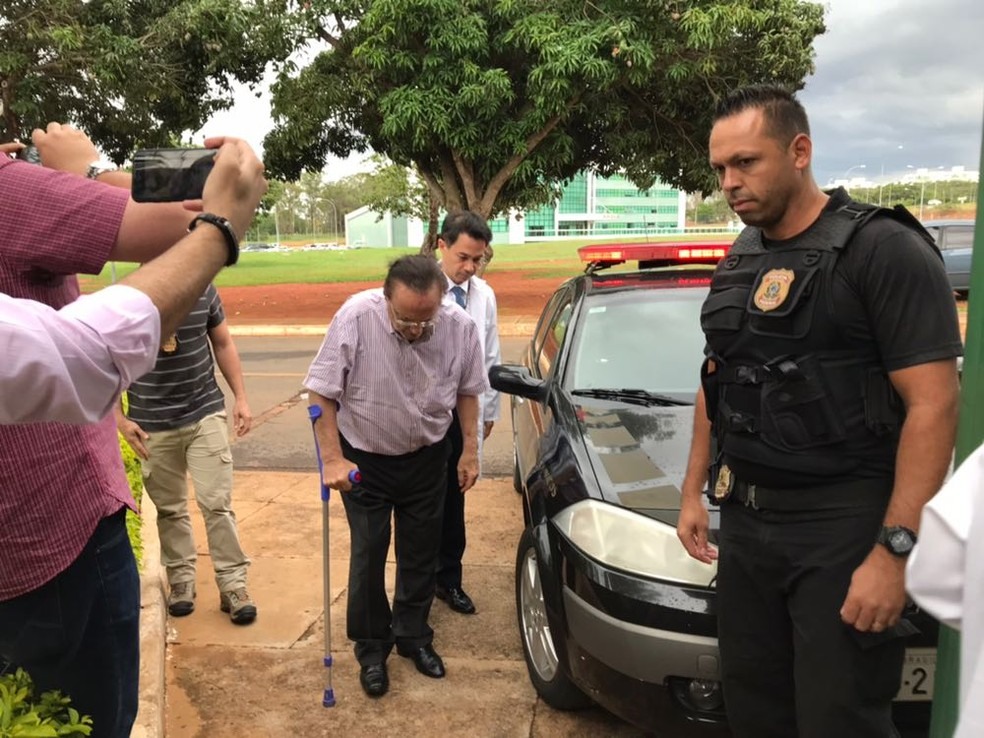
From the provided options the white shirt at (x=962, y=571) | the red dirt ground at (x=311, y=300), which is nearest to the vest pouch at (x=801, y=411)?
the white shirt at (x=962, y=571)

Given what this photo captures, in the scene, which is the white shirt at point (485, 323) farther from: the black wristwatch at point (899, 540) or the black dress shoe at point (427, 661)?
the black wristwatch at point (899, 540)

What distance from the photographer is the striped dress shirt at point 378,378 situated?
10.4 feet

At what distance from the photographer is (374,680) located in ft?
10.7

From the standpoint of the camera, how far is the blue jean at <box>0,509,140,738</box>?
167 centimetres

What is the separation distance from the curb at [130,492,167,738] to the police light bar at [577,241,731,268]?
109 inches

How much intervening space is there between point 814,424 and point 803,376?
116mm

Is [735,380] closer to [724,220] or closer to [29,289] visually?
[29,289]

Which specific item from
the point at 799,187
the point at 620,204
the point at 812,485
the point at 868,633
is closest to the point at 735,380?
the point at 812,485

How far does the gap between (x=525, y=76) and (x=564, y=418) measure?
11.1m

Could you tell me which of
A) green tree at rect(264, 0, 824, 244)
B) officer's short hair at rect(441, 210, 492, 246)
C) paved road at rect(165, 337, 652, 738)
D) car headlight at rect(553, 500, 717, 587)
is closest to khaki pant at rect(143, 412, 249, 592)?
paved road at rect(165, 337, 652, 738)

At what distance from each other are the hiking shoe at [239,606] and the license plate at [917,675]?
2.79 m

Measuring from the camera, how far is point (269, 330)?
16188mm

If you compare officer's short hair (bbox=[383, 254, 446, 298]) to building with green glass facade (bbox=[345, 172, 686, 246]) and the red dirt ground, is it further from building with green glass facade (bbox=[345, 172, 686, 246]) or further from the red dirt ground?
building with green glass facade (bbox=[345, 172, 686, 246])

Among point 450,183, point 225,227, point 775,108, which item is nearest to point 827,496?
point 775,108
